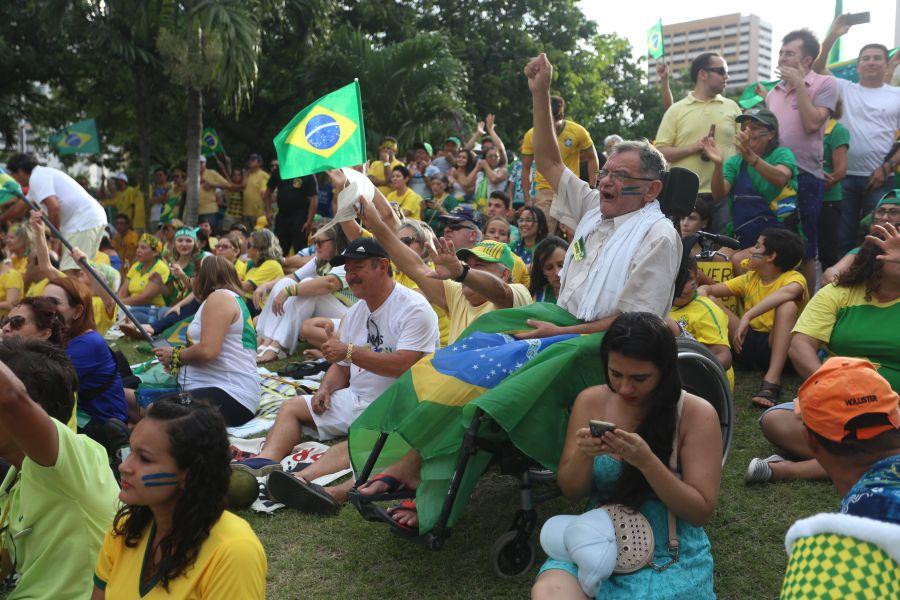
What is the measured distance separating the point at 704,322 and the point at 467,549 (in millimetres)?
2592

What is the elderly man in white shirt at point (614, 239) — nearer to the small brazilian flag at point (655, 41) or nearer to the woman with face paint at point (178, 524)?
the woman with face paint at point (178, 524)

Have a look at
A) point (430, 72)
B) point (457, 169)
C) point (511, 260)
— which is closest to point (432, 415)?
point (511, 260)

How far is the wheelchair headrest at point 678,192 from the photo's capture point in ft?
13.9

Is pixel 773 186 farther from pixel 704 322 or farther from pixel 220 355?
pixel 220 355

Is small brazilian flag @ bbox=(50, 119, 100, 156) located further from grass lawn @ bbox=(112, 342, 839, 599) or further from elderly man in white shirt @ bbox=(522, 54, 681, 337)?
elderly man in white shirt @ bbox=(522, 54, 681, 337)

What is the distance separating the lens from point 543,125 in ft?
14.9

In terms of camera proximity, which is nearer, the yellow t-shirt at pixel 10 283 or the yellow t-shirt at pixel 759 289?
the yellow t-shirt at pixel 759 289

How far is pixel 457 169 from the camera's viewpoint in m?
12.4

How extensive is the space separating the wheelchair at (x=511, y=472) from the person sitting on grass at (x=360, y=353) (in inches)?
31.2

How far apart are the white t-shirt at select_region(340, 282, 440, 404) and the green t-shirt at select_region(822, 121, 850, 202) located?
4.10 m

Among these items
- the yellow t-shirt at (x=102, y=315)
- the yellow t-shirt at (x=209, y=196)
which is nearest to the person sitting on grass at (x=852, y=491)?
the yellow t-shirt at (x=102, y=315)

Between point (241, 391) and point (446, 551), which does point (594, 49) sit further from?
point (446, 551)

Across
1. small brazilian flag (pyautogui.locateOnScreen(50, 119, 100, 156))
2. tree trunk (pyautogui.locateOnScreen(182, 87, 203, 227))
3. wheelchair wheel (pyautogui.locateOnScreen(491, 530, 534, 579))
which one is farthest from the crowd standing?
small brazilian flag (pyautogui.locateOnScreen(50, 119, 100, 156))

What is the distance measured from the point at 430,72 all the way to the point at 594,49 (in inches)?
490
